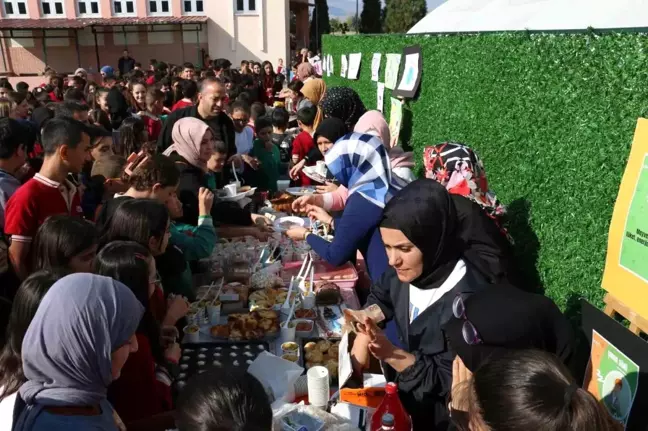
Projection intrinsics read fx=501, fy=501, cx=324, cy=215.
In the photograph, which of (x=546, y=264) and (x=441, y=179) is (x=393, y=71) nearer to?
(x=441, y=179)

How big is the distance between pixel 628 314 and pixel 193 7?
104ft

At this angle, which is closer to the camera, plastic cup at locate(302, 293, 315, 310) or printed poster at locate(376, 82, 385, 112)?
plastic cup at locate(302, 293, 315, 310)

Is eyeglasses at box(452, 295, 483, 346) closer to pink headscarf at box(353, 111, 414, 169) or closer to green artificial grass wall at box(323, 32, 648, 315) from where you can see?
green artificial grass wall at box(323, 32, 648, 315)

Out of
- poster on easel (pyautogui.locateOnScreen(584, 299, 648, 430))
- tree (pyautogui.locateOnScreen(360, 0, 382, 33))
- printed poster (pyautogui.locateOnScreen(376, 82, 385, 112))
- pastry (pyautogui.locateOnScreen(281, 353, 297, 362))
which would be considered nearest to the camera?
poster on easel (pyautogui.locateOnScreen(584, 299, 648, 430))

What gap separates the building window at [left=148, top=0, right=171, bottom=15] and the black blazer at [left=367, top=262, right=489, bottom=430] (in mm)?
31824

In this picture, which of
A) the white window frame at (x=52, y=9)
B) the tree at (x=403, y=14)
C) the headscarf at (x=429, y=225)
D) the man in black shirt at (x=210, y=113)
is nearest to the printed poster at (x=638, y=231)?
the headscarf at (x=429, y=225)

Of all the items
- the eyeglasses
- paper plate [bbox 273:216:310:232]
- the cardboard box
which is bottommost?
paper plate [bbox 273:216:310:232]

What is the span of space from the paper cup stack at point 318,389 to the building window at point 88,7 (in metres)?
33.0

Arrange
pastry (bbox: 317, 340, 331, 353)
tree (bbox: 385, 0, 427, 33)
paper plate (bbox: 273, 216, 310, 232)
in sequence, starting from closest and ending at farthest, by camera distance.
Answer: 1. pastry (bbox: 317, 340, 331, 353)
2. paper plate (bbox: 273, 216, 310, 232)
3. tree (bbox: 385, 0, 427, 33)

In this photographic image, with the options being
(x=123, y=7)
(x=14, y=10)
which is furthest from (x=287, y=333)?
(x=14, y=10)

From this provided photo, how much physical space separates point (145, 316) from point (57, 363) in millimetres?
689

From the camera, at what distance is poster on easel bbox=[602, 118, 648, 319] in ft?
6.57

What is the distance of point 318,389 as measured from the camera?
7.56ft

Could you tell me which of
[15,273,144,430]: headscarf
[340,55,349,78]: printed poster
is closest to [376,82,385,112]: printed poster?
[340,55,349,78]: printed poster
